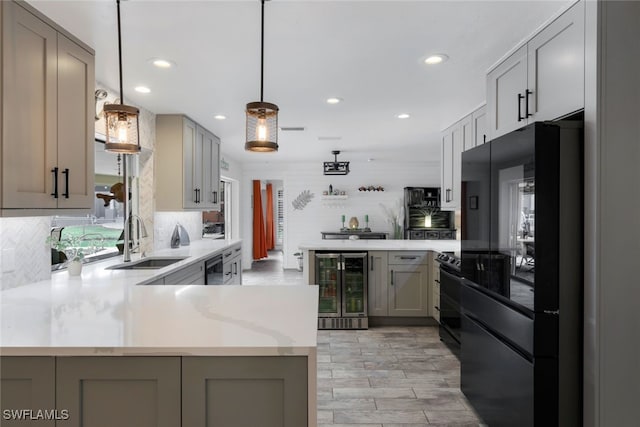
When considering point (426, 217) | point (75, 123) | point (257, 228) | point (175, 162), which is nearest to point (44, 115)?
point (75, 123)

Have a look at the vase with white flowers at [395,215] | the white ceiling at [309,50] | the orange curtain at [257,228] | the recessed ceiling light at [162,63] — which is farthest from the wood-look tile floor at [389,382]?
the orange curtain at [257,228]

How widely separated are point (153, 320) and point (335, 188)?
6.76 meters

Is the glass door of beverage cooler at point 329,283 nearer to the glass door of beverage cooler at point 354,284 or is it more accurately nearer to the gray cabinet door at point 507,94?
the glass door of beverage cooler at point 354,284

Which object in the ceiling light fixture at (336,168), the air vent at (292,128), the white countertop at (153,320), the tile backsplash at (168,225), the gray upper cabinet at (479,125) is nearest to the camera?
the white countertop at (153,320)

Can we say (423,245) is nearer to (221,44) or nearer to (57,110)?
(221,44)

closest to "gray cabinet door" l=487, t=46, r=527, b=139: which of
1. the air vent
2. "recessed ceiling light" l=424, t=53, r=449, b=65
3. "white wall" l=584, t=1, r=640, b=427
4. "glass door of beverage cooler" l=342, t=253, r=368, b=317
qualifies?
"recessed ceiling light" l=424, t=53, r=449, b=65

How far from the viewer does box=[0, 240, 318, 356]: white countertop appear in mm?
1270

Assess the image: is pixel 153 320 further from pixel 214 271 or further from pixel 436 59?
pixel 214 271

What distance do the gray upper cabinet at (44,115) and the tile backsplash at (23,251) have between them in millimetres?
593

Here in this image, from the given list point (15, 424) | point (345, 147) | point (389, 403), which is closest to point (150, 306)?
point (15, 424)

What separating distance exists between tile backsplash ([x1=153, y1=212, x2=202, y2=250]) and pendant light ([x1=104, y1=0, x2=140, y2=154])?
2.13m

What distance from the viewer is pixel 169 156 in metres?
3.96

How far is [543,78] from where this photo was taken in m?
2.07

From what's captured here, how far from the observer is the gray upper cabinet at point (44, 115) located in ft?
5.00
